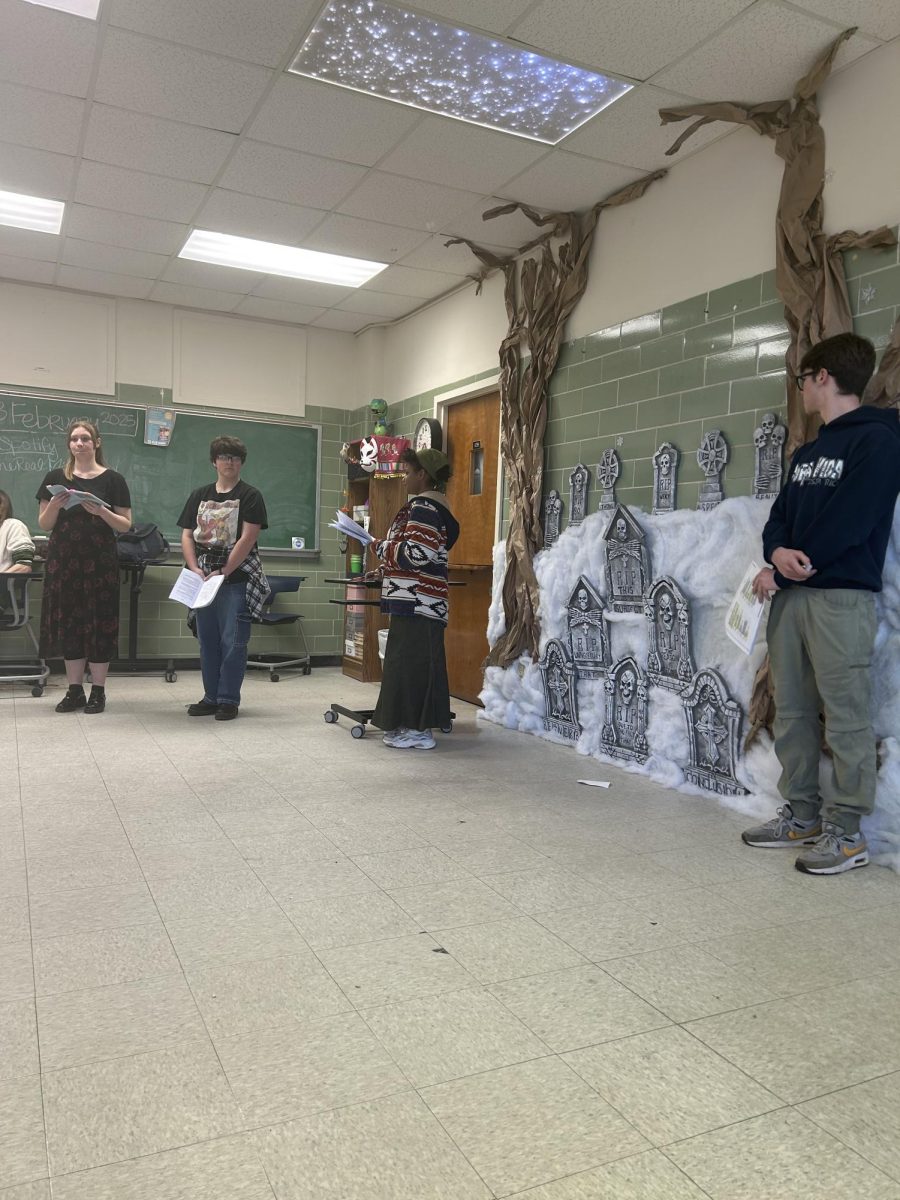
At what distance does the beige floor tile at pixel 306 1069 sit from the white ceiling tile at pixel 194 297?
5.49m

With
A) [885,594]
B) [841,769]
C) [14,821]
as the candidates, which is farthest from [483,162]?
[14,821]

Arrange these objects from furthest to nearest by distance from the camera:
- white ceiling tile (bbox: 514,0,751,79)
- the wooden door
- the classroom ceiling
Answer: the wooden door, the classroom ceiling, white ceiling tile (bbox: 514,0,751,79)

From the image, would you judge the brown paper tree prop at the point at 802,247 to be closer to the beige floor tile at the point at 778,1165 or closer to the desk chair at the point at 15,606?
the beige floor tile at the point at 778,1165

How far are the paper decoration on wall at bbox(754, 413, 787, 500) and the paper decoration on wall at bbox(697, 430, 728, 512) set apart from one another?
0.61 feet

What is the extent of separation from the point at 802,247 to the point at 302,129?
2150 mm

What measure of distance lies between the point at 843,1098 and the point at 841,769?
133 centimetres

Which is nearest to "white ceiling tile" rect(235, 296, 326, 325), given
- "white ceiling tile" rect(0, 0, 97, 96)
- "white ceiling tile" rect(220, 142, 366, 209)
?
"white ceiling tile" rect(220, 142, 366, 209)

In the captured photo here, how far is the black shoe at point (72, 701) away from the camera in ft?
15.6

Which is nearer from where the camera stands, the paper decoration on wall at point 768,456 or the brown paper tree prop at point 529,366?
the paper decoration on wall at point 768,456

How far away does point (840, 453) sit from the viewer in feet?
8.76

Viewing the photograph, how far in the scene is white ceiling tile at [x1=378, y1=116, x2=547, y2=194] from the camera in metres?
3.77

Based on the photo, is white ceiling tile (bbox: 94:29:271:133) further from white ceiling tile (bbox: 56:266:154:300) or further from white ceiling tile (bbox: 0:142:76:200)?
white ceiling tile (bbox: 56:266:154:300)

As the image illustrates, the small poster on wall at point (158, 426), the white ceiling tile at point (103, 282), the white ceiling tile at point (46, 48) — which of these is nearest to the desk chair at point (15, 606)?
the small poster on wall at point (158, 426)

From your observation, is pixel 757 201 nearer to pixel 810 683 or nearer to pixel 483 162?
pixel 483 162
